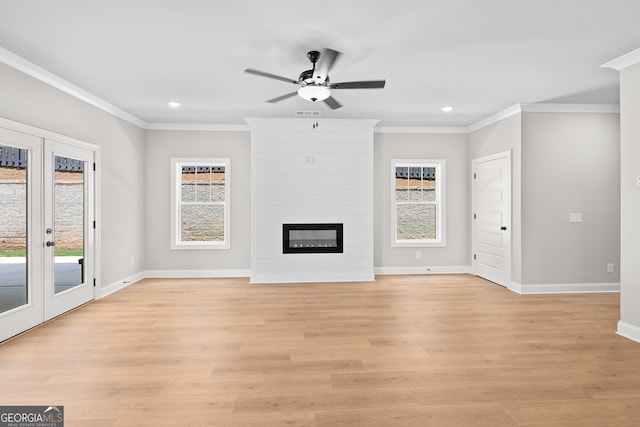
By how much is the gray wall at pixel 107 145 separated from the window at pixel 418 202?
14.7 ft

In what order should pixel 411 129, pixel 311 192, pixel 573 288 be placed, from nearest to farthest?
pixel 573 288 → pixel 311 192 → pixel 411 129

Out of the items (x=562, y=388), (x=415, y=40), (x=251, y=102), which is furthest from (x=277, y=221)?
(x=562, y=388)

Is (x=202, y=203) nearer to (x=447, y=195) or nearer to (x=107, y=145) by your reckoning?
(x=107, y=145)

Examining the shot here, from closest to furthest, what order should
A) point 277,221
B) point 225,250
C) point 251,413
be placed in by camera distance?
point 251,413 → point 277,221 → point 225,250

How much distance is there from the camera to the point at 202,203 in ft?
20.0

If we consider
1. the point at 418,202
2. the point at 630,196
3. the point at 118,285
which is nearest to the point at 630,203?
the point at 630,196

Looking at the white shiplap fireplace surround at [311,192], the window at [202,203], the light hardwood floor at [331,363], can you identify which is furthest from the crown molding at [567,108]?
the window at [202,203]

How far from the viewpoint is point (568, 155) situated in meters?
4.95

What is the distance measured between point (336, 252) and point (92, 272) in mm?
3515

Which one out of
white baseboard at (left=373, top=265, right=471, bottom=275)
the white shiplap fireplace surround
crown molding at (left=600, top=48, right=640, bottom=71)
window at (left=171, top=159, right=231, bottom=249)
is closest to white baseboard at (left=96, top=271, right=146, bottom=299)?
window at (left=171, top=159, right=231, bottom=249)

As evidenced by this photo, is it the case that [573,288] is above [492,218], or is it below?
below

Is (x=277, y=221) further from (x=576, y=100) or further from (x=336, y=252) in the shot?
(x=576, y=100)

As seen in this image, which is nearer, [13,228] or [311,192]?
[13,228]

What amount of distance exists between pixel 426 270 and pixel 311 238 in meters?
2.22
